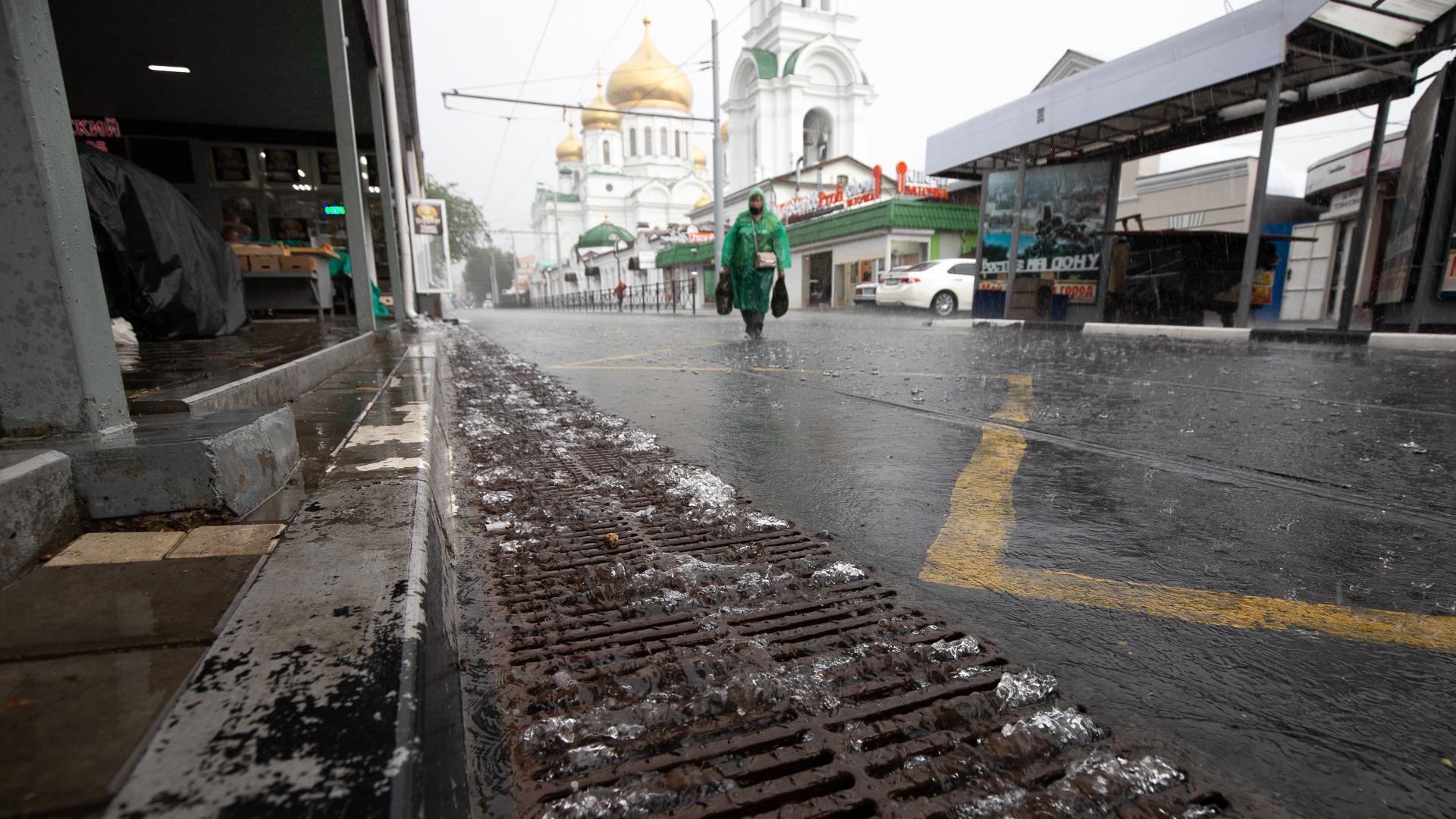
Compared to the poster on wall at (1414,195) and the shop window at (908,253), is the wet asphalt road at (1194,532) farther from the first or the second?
the shop window at (908,253)

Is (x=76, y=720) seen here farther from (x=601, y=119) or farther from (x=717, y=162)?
(x=601, y=119)

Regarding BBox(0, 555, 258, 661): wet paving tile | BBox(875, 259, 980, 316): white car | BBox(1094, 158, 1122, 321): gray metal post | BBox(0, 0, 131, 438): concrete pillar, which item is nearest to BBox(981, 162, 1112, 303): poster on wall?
BBox(1094, 158, 1122, 321): gray metal post

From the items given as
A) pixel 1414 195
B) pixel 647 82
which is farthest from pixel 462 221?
pixel 1414 195

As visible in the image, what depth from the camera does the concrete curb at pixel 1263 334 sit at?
7160 millimetres

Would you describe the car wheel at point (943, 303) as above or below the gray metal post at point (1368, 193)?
below

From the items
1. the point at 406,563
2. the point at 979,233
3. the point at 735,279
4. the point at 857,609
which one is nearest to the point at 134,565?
the point at 406,563

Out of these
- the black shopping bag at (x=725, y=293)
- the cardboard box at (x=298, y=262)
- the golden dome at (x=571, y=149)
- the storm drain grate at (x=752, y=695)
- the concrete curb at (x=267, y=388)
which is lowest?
the storm drain grate at (x=752, y=695)

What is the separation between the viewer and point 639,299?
150 ft

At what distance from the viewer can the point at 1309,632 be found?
1.32 metres

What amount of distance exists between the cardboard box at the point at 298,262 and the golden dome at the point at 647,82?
54985 millimetres

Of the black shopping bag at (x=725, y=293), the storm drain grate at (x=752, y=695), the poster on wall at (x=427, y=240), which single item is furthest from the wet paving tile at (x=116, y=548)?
the poster on wall at (x=427, y=240)

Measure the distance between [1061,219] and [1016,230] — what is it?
0.74 metres

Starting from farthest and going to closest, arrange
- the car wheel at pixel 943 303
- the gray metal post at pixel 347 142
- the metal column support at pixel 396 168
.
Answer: the car wheel at pixel 943 303, the metal column support at pixel 396 168, the gray metal post at pixel 347 142

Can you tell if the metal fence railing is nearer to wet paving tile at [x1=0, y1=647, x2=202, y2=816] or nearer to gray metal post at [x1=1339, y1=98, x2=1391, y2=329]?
gray metal post at [x1=1339, y1=98, x2=1391, y2=329]
